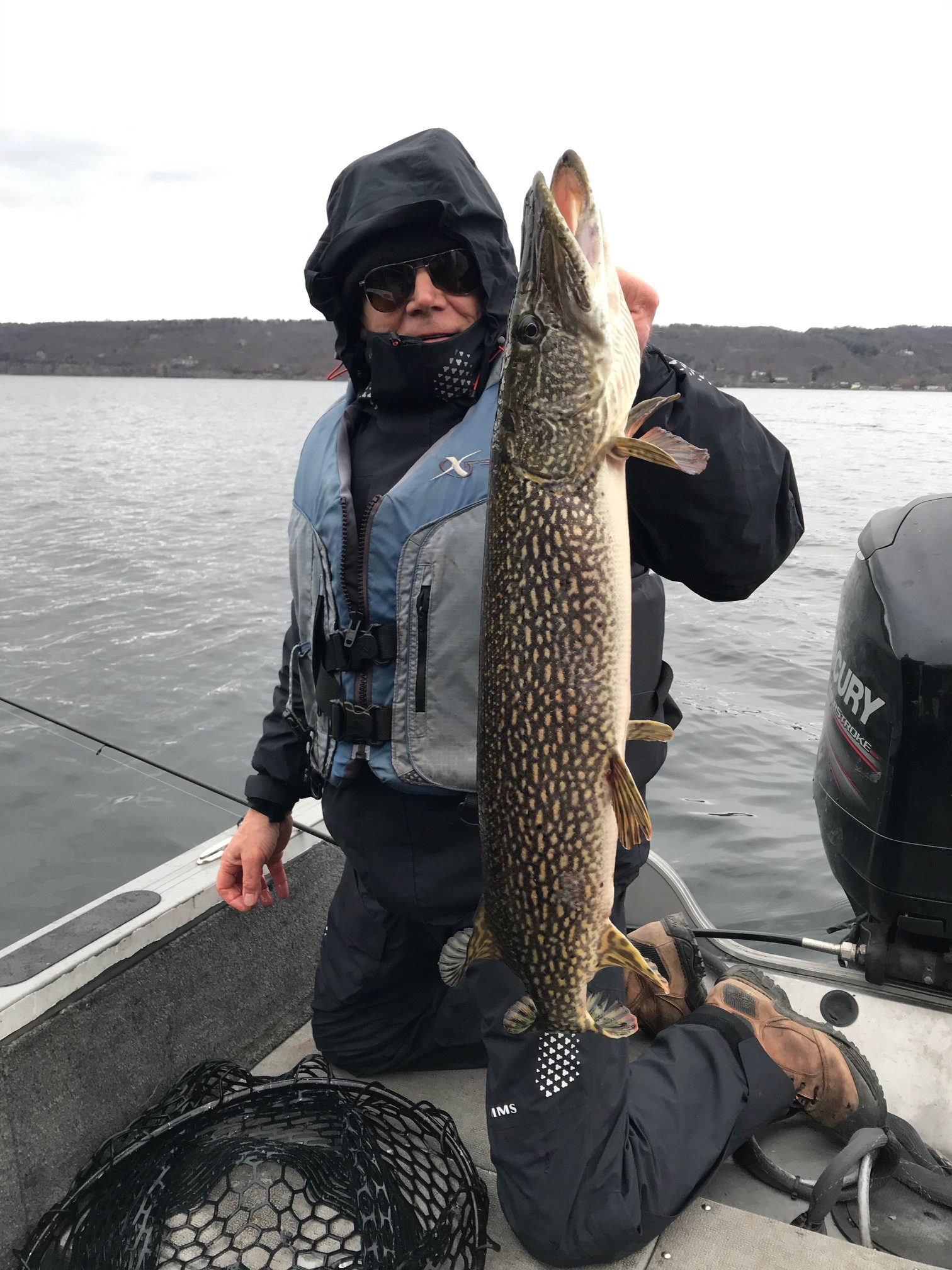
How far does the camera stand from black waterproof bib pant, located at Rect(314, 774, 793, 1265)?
7.52 ft

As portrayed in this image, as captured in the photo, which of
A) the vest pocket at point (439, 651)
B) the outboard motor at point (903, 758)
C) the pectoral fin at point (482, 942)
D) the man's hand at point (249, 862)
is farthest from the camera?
the outboard motor at point (903, 758)

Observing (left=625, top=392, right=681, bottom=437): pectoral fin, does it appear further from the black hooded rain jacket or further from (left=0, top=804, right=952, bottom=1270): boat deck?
(left=0, top=804, right=952, bottom=1270): boat deck

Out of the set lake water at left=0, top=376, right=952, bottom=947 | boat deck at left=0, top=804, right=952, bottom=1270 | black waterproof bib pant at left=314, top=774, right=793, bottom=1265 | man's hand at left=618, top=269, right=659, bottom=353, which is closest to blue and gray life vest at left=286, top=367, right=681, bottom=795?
black waterproof bib pant at left=314, top=774, right=793, bottom=1265

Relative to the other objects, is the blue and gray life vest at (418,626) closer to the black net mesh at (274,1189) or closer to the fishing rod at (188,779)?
the fishing rod at (188,779)

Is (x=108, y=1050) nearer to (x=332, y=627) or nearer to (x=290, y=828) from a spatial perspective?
(x=290, y=828)

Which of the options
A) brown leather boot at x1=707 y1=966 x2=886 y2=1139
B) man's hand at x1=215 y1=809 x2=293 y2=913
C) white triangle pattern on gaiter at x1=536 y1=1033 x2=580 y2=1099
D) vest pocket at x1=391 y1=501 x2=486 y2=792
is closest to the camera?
white triangle pattern on gaiter at x1=536 y1=1033 x2=580 y2=1099

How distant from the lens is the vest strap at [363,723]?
2594mm

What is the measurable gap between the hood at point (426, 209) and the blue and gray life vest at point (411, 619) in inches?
11.8

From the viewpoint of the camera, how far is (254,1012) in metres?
3.27

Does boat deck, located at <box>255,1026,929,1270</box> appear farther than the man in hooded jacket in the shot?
No

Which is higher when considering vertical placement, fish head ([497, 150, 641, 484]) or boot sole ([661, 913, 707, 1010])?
fish head ([497, 150, 641, 484])

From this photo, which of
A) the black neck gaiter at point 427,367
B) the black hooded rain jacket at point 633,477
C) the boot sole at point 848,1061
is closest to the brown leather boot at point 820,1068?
the boot sole at point 848,1061

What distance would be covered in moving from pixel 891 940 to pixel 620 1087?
1367 millimetres

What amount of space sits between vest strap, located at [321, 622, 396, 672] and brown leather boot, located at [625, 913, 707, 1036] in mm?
1440
